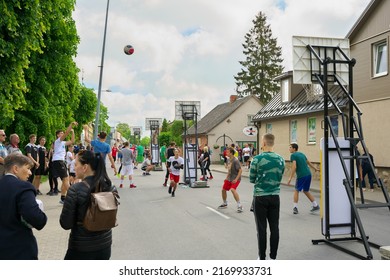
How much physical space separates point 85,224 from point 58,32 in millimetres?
18185

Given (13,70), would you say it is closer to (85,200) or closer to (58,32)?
(85,200)

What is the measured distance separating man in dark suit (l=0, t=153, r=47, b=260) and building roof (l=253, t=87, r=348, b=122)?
18247mm

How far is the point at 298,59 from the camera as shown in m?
8.05

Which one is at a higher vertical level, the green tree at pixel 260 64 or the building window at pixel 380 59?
the green tree at pixel 260 64

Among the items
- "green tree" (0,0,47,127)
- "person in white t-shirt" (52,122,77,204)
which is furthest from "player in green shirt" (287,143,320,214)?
"green tree" (0,0,47,127)

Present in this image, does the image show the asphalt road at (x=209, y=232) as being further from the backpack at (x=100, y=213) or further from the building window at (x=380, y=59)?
the building window at (x=380, y=59)

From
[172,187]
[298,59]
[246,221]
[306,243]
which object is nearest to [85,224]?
[306,243]

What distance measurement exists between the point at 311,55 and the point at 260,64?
53929 millimetres

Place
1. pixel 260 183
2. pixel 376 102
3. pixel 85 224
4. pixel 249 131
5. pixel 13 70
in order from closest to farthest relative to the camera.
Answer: pixel 85 224, pixel 260 183, pixel 13 70, pixel 376 102, pixel 249 131

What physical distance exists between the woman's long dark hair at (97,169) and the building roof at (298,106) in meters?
17.7

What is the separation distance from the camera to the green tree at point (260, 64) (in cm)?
6009

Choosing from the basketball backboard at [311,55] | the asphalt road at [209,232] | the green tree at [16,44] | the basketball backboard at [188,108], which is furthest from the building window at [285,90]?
the basketball backboard at [311,55]

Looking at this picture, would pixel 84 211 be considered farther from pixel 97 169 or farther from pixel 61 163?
pixel 61 163

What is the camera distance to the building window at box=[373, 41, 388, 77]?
58.3ft
